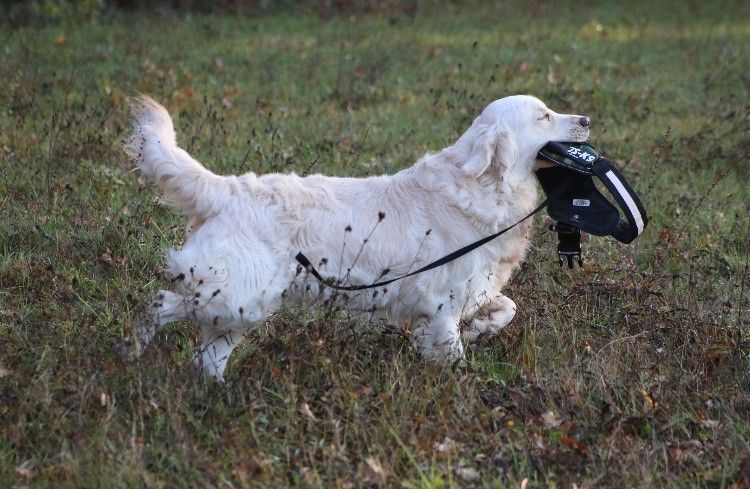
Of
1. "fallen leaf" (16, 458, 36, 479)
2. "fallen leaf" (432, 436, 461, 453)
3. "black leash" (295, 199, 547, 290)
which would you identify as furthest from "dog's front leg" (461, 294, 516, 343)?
"fallen leaf" (16, 458, 36, 479)

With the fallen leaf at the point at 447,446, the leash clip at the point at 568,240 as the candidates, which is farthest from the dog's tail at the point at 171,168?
the leash clip at the point at 568,240

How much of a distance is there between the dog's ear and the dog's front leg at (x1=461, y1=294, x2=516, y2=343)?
0.68 metres

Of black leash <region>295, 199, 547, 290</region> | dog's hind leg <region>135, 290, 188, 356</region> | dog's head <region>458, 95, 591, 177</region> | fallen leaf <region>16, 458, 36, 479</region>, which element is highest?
dog's head <region>458, 95, 591, 177</region>

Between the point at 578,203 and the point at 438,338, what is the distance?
1.00 m

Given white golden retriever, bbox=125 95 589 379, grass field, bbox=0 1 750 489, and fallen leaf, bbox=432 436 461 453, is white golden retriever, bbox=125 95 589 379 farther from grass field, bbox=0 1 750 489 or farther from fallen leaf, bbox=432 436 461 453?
fallen leaf, bbox=432 436 461 453

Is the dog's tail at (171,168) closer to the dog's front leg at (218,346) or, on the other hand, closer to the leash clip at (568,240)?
the dog's front leg at (218,346)

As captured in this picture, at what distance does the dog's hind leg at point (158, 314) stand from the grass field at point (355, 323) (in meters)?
0.08

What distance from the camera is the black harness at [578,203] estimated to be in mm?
4855

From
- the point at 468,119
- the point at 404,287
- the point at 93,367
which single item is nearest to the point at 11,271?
the point at 93,367

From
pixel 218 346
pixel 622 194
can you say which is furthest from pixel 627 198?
pixel 218 346

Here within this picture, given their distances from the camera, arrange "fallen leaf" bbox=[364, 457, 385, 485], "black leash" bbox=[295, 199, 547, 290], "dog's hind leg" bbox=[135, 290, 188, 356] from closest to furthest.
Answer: "fallen leaf" bbox=[364, 457, 385, 485] → "dog's hind leg" bbox=[135, 290, 188, 356] → "black leash" bbox=[295, 199, 547, 290]

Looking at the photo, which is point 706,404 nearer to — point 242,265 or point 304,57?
point 242,265

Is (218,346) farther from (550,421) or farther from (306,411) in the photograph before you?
(550,421)

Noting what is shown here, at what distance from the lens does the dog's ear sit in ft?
15.8
